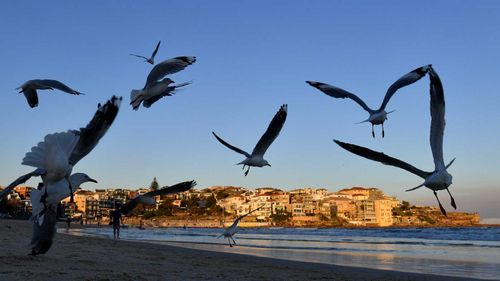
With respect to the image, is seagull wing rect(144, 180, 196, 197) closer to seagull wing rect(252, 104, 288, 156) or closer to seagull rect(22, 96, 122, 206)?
seagull rect(22, 96, 122, 206)

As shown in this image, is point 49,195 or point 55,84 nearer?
point 49,195

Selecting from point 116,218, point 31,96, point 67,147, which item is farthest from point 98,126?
point 116,218

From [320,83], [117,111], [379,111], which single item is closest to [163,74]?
[117,111]

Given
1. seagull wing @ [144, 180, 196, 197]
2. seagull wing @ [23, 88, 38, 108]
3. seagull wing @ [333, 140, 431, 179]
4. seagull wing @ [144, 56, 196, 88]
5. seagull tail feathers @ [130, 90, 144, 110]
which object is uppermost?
seagull wing @ [144, 56, 196, 88]

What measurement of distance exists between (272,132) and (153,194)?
2.75 metres

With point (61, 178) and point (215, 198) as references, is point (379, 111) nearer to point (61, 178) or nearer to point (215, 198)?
point (61, 178)

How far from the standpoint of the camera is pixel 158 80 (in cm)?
773

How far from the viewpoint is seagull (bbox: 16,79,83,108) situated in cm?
743

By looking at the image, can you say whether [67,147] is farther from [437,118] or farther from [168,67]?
[437,118]

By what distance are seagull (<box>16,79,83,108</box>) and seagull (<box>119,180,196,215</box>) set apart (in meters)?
1.60

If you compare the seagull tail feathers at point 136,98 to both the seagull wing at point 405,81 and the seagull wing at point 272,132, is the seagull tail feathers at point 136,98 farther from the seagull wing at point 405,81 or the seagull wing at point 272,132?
the seagull wing at point 405,81

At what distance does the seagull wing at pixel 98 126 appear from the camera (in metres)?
6.23

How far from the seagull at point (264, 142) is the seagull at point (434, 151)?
3.08m

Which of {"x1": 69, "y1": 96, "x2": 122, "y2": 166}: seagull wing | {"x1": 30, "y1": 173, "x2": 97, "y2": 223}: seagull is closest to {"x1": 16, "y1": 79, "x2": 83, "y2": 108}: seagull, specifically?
{"x1": 69, "y1": 96, "x2": 122, "y2": 166}: seagull wing
